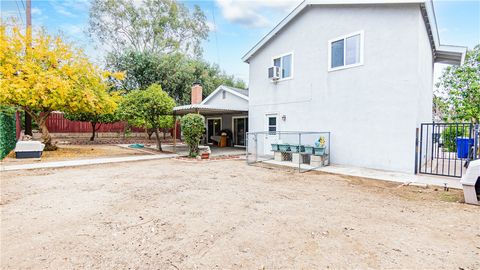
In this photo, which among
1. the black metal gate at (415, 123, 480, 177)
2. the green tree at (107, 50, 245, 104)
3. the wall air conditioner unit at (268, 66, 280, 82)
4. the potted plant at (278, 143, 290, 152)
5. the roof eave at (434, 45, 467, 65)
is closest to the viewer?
the black metal gate at (415, 123, 480, 177)

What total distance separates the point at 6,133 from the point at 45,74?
3.34 m

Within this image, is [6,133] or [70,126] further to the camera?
[70,126]

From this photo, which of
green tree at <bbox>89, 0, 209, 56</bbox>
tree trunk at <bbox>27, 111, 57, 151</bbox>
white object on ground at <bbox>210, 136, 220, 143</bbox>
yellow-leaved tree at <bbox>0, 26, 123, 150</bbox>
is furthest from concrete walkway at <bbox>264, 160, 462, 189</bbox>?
green tree at <bbox>89, 0, 209, 56</bbox>

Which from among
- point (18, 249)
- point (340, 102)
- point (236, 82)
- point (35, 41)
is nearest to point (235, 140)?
point (340, 102)

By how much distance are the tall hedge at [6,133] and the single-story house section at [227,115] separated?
301 inches

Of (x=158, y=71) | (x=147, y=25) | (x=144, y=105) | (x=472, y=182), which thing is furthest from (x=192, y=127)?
(x=147, y=25)

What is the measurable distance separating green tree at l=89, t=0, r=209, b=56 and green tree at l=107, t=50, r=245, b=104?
209 centimetres

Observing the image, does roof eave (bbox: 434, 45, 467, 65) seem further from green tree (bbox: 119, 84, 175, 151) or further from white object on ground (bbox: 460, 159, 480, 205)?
green tree (bbox: 119, 84, 175, 151)

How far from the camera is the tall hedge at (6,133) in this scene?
9.73 metres

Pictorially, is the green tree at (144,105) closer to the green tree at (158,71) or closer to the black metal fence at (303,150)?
the black metal fence at (303,150)

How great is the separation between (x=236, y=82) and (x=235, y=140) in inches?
737

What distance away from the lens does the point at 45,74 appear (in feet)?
33.3

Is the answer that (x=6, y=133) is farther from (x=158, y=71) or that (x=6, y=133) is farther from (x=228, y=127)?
(x=158, y=71)

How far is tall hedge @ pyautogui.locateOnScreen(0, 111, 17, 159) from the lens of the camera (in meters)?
9.73
